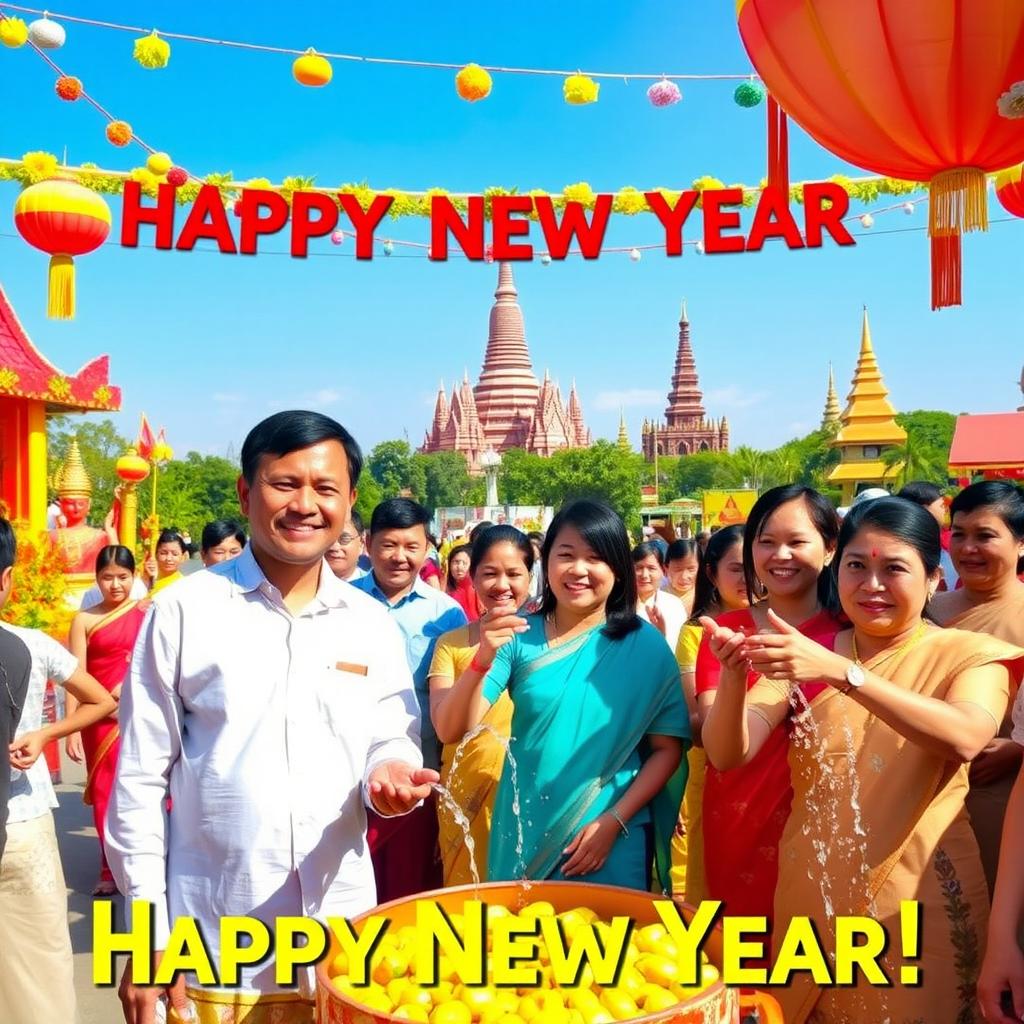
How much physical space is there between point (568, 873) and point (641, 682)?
0.47m

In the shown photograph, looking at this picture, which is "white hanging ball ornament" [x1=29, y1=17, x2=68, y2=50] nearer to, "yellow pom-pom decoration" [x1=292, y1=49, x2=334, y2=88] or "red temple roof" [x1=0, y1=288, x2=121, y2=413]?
"yellow pom-pom decoration" [x1=292, y1=49, x2=334, y2=88]

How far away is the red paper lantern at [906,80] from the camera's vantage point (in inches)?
109

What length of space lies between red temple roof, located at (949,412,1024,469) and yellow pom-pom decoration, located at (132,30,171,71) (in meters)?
19.1

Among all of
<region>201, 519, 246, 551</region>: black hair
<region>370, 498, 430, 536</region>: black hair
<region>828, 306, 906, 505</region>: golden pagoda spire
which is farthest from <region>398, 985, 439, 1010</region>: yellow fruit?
<region>828, 306, 906, 505</region>: golden pagoda spire

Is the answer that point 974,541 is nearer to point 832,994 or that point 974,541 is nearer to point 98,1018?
point 832,994

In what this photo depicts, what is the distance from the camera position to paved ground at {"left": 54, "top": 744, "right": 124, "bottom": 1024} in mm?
2920

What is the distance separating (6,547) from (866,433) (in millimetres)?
35502

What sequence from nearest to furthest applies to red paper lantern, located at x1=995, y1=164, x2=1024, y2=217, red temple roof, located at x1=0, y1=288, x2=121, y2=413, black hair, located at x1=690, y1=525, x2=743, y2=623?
black hair, located at x1=690, y1=525, x2=743, y2=623, red paper lantern, located at x1=995, y1=164, x2=1024, y2=217, red temple roof, located at x1=0, y1=288, x2=121, y2=413

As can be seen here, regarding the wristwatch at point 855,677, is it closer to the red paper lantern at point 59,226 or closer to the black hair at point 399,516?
the black hair at point 399,516

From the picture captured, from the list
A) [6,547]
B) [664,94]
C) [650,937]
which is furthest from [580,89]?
[650,937]

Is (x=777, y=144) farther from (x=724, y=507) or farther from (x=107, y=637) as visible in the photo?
(x=724, y=507)

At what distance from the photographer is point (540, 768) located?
213 cm

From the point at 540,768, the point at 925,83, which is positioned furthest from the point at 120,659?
the point at 925,83

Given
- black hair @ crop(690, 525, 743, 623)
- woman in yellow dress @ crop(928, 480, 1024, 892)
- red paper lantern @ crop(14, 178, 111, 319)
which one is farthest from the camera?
red paper lantern @ crop(14, 178, 111, 319)
